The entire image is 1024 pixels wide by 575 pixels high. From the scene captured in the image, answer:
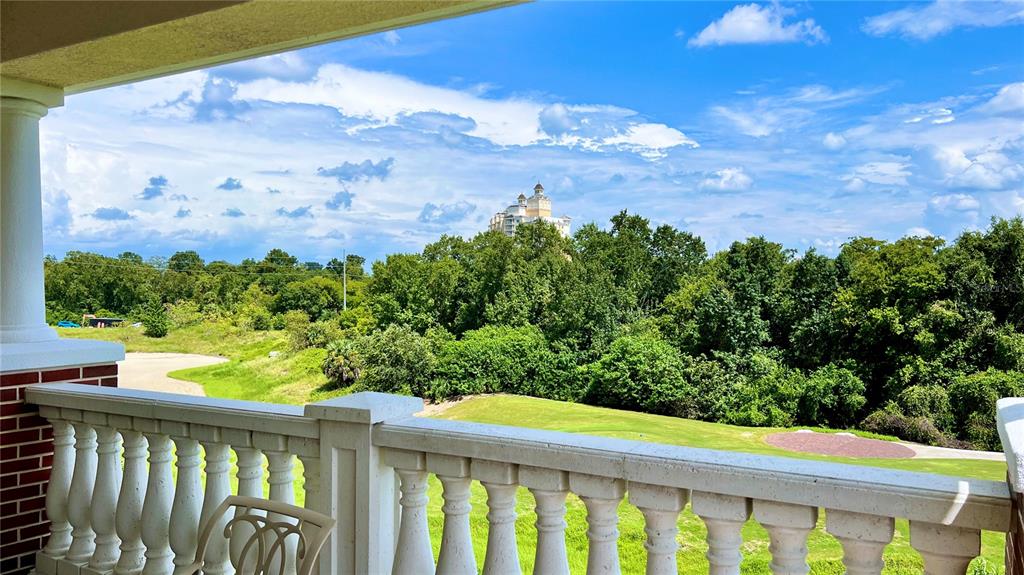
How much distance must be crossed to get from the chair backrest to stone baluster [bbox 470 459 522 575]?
0.88ft

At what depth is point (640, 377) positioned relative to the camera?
15.6 metres

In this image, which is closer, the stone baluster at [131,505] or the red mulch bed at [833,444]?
the stone baluster at [131,505]

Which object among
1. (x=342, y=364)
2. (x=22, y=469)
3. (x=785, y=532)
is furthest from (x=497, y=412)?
(x=785, y=532)

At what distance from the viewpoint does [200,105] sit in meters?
21.9

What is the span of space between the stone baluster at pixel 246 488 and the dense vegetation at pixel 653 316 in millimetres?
14105

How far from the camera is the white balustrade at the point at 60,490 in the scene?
1.90 metres

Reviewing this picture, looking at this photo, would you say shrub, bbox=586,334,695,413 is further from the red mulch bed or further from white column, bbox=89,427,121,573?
white column, bbox=89,427,121,573

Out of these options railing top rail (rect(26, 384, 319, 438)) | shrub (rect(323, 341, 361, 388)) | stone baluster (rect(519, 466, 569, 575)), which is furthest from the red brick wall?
shrub (rect(323, 341, 361, 388))

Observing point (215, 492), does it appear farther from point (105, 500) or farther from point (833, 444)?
point (833, 444)

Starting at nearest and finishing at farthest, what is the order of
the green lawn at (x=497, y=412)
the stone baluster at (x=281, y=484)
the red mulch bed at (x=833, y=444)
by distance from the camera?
the stone baluster at (x=281, y=484)
the green lawn at (x=497, y=412)
the red mulch bed at (x=833, y=444)

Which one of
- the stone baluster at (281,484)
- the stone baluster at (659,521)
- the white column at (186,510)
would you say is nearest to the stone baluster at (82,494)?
the white column at (186,510)

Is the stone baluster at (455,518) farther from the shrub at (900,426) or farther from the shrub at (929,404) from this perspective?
the shrub at (929,404)

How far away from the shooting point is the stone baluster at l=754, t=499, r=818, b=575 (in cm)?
98

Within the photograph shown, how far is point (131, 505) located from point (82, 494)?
23 centimetres
